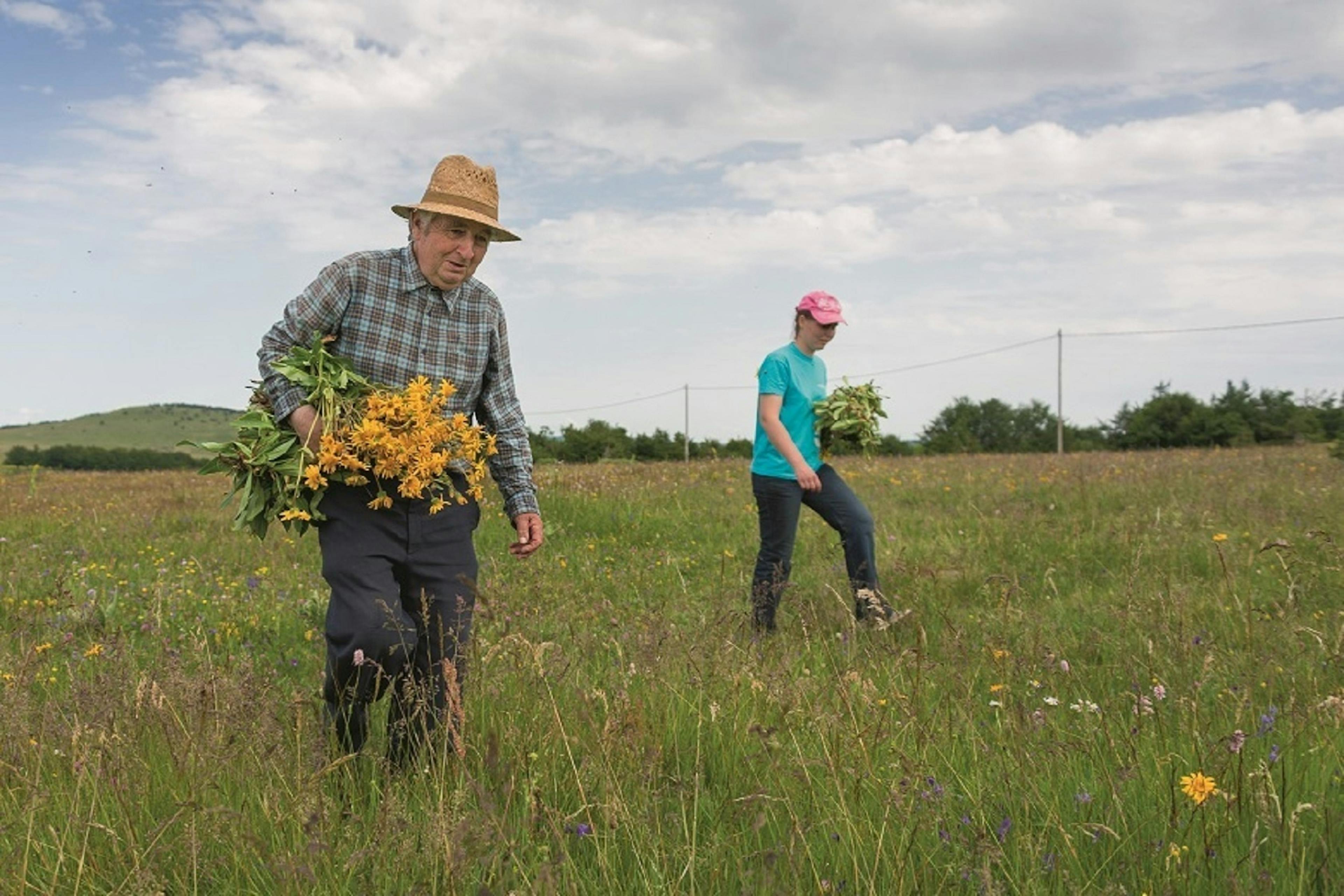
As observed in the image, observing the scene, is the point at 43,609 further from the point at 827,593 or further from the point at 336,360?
the point at 827,593

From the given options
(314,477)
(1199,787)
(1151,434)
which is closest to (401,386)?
(314,477)

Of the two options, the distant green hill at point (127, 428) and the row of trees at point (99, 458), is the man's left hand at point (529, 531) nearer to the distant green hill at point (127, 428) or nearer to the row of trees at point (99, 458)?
the row of trees at point (99, 458)

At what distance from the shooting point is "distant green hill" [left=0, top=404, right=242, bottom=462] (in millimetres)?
92062

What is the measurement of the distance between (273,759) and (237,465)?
1148 millimetres

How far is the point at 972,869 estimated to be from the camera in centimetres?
268

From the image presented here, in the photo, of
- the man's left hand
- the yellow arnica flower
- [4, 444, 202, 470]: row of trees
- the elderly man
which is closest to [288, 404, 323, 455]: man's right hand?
the elderly man

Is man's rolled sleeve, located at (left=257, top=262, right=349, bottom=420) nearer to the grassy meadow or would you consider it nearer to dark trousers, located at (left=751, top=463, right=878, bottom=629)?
the grassy meadow

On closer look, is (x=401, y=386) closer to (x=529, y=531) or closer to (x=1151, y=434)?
(x=529, y=531)

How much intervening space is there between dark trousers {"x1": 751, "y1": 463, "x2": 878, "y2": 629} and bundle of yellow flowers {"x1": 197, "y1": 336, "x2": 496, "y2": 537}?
10.3ft

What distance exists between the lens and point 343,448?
371 cm

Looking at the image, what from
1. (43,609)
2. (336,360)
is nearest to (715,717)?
(336,360)

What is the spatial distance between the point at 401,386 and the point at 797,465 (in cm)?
314

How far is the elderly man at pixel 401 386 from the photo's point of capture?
3840mm

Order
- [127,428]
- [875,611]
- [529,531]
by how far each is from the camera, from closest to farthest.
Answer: [529,531]
[875,611]
[127,428]
